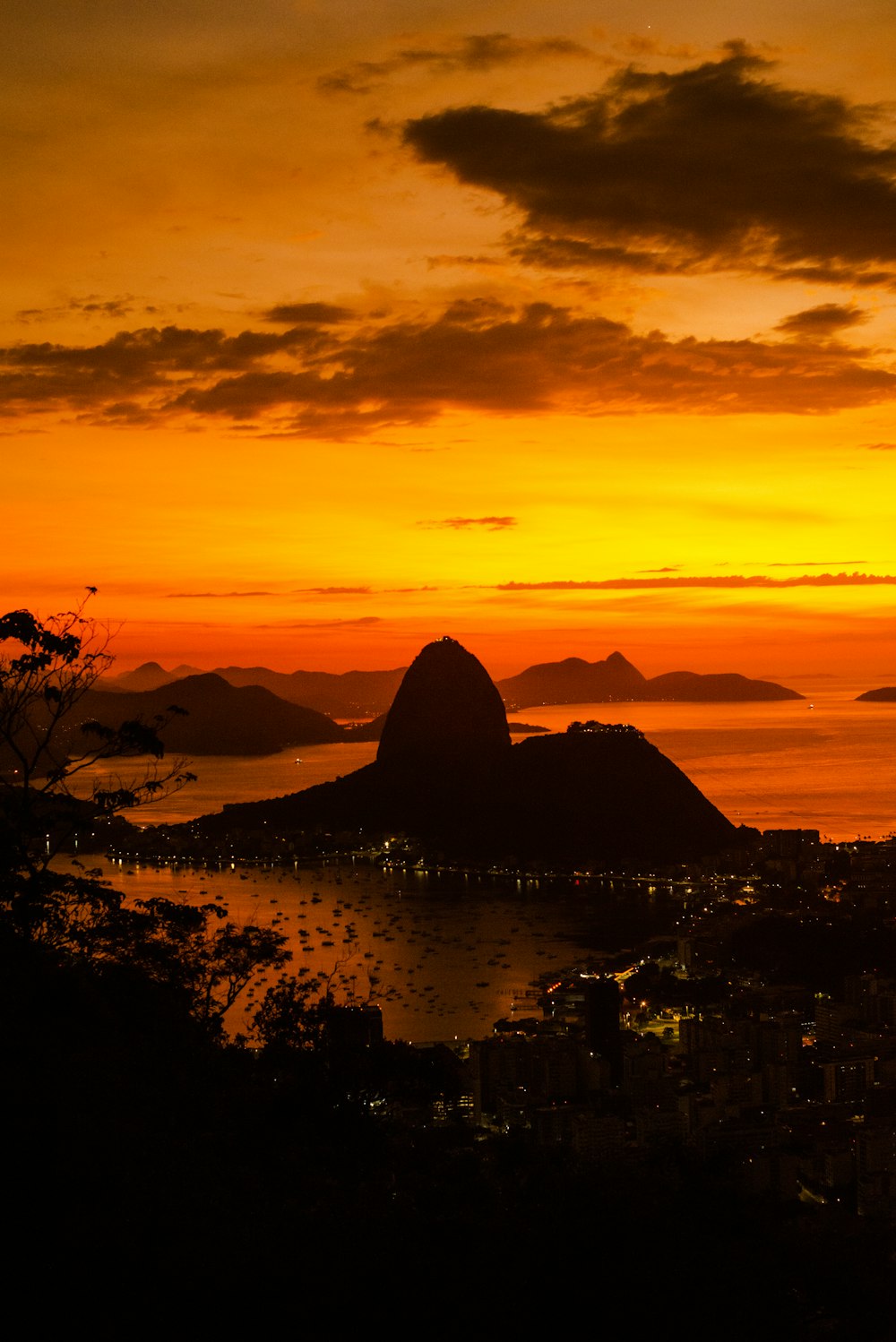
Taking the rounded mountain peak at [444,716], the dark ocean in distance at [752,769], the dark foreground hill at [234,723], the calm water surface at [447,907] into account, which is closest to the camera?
the calm water surface at [447,907]

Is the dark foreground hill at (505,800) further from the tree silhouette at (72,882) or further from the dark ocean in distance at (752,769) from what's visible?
the tree silhouette at (72,882)

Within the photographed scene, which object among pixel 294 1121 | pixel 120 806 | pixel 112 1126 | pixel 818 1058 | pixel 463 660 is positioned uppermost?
pixel 463 660

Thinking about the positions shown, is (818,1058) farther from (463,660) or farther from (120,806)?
A: (463,660)

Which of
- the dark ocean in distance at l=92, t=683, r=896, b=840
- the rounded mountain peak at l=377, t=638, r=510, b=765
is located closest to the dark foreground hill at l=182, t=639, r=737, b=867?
the rounded mountain peak at l=377, t=638, r=510, b=765

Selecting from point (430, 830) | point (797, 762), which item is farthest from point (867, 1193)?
point (797, 762)

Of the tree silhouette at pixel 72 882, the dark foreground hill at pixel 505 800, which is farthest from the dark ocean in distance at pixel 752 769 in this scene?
the tree silhouette at pixel 72 882

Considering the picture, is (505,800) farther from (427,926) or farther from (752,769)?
(752,769)

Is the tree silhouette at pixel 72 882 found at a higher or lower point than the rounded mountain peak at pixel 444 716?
lower
